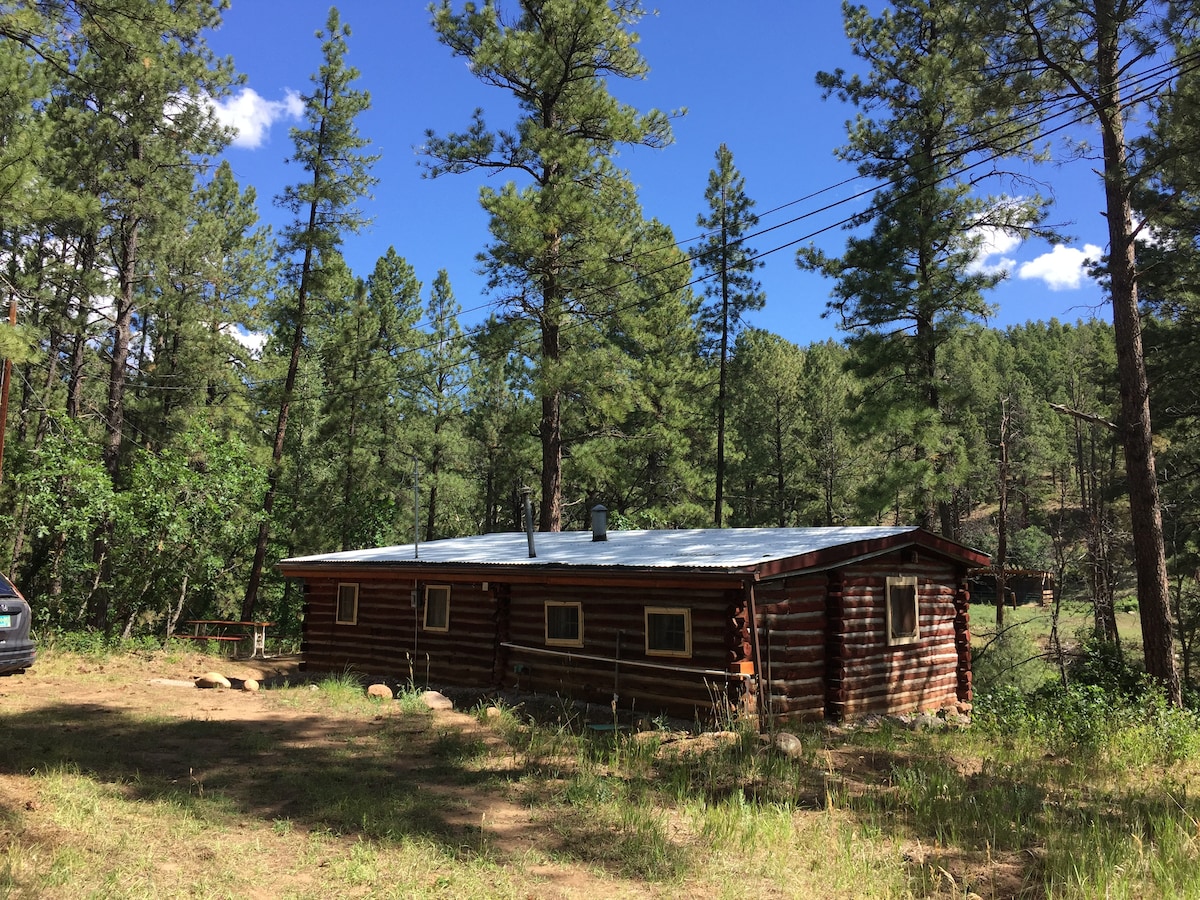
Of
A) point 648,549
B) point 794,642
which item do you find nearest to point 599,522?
point 648,549

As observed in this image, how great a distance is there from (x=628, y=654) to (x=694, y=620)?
1.58m

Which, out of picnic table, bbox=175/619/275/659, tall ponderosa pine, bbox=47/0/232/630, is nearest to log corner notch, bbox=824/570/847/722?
picnic table, bbox=175/619/275/659

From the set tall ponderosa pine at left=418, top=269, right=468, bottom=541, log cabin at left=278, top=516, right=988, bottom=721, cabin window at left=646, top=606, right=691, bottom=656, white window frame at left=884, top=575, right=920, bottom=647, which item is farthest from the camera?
tall ponderosa pine at left=418, top=269, right=468, bottom=541

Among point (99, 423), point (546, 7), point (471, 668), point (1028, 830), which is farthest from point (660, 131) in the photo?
point (99, 423)

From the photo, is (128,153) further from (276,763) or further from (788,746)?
(788,746)

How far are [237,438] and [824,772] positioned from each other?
22.4m

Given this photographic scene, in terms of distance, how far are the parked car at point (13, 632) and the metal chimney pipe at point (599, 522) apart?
10301mm

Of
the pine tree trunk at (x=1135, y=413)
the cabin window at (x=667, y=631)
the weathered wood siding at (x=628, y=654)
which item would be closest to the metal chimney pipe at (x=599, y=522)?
the weathered wood siding at (x=628, y=654)

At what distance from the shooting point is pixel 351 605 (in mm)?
19406

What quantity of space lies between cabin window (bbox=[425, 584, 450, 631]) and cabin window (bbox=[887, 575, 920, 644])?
9.35m

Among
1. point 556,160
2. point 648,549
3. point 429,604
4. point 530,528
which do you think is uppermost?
point 556,160

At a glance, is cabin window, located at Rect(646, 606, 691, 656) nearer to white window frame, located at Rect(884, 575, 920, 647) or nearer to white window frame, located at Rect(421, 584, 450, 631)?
white window frame, located at Rect(884, 575, 920, 647)

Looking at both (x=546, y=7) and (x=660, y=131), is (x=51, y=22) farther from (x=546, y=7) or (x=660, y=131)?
→ (x=660, y=131)

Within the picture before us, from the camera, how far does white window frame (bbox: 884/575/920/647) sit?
14265 millimetres
